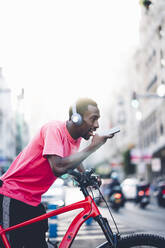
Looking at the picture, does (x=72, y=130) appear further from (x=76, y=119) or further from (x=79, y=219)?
(x=79, y=219)

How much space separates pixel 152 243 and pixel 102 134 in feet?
2.63

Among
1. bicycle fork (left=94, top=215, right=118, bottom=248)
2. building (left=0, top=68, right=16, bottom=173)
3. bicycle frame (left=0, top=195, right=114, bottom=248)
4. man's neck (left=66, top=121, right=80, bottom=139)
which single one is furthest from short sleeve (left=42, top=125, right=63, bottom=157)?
building (left=0, top=68, right=16, bottom=173)

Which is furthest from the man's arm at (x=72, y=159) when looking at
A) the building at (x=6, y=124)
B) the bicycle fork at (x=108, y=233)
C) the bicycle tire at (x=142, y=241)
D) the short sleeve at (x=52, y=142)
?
the building at (x=6, y=124)

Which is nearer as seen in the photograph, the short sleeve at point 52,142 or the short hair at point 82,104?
the short sleeve at point 52,142

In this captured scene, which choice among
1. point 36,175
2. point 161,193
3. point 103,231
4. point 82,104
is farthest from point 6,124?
point 103,231

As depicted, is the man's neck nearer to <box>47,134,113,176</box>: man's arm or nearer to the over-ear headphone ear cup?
the over-ear headphone ear cup

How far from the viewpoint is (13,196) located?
2.96m

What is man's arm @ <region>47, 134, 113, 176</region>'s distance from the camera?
2732 mm

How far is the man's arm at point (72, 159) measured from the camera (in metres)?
2.73

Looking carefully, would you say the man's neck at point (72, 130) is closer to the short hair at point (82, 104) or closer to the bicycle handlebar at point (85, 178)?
the short hair at point (82, 104)

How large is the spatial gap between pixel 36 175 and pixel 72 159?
38 cm

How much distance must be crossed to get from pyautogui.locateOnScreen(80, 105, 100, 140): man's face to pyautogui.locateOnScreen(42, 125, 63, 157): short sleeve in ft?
0.63

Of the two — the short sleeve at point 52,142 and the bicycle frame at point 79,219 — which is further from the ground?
the short sleeve at point 52,142

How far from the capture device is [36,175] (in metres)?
Result: 3.00
